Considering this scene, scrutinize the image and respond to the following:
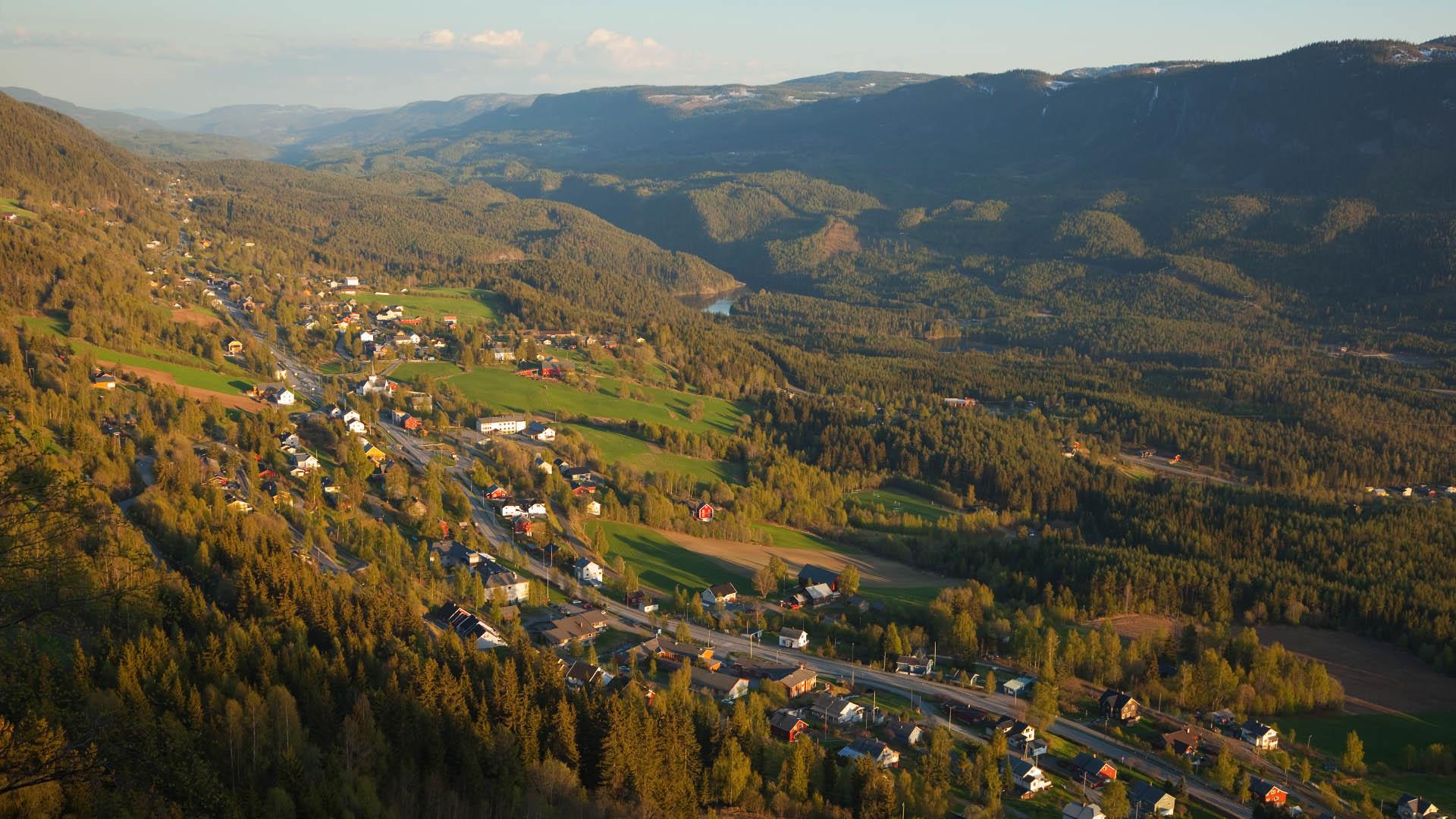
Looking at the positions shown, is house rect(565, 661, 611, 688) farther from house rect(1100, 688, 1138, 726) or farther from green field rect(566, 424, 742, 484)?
green field rect(566, 424, 742, 484)

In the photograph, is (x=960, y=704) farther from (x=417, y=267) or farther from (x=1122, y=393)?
(x=417, y=267)

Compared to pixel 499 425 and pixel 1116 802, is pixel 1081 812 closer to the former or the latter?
pixel 1116 802

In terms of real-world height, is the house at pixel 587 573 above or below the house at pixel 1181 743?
above

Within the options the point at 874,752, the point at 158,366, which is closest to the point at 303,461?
the point at 158,366

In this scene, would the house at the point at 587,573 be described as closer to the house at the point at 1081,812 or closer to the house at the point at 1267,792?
the house at the point at 1081,812

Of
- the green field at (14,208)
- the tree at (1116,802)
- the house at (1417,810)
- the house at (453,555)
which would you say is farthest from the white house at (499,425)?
the house at (1417,810)

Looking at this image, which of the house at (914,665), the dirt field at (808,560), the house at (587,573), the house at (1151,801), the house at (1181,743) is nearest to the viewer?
the house at (1151,801)

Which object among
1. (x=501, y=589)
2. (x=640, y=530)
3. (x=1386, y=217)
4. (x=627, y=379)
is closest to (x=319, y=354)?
(x=627, y=379)
